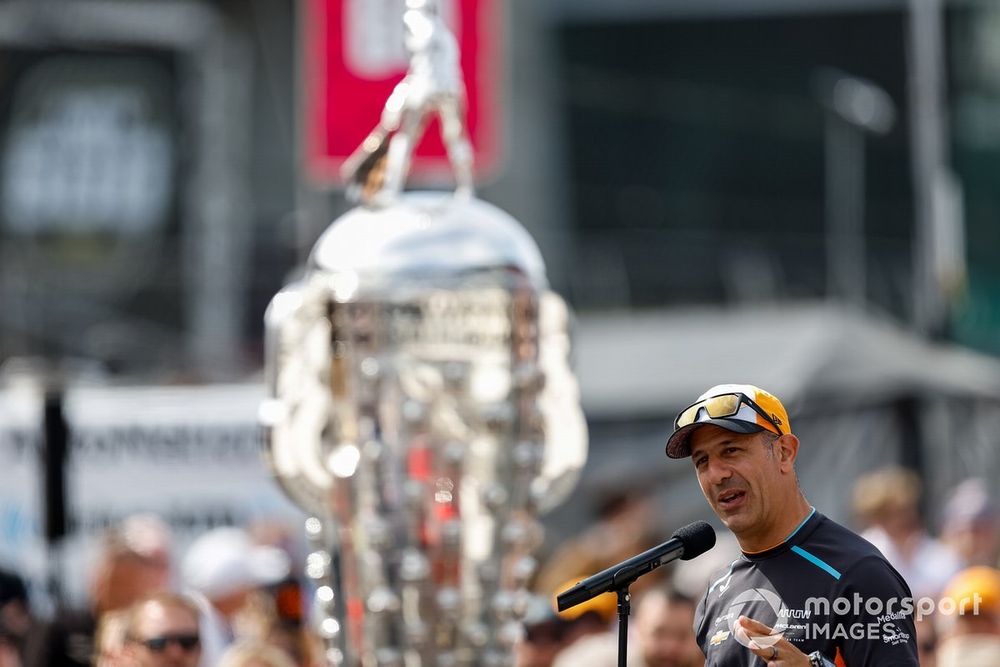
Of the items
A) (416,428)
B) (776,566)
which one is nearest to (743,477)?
(776,566)

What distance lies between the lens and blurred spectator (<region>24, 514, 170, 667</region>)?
720 centimetres

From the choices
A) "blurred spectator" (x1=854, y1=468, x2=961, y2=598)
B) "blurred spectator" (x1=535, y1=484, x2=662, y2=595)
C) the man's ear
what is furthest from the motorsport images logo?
"blurred spectator" (x1=854, y1=468, x2=961, y2=598)

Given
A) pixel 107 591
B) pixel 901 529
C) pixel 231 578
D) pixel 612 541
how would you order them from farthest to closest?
1. pixel 612 541
2. pixel 901 529
3. pixel 231 578
4. pixel 107 591

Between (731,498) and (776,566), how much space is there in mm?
138

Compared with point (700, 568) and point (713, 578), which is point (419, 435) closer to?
point (713, 578)

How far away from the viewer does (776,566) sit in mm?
3592

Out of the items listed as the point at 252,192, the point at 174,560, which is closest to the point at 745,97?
the point at 252,192

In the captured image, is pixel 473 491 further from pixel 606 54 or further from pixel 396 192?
pixel 606 54

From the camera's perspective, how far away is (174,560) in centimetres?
1004

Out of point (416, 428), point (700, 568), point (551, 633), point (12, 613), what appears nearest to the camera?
point (416, 428)

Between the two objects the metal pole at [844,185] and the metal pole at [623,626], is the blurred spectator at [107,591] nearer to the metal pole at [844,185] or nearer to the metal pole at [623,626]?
the metal pole at [623,626]

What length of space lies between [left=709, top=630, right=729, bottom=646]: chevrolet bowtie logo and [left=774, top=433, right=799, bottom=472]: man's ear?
0.96ft

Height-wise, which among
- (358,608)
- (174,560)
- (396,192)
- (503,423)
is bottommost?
(174,560)

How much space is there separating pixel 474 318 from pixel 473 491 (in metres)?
0.36
